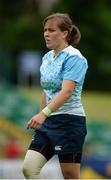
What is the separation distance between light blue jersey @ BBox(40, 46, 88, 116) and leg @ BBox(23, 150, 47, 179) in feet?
1.43

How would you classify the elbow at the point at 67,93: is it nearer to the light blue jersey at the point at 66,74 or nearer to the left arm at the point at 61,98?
the left arm at the point at 61,98

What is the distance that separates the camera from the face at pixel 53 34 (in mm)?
8586

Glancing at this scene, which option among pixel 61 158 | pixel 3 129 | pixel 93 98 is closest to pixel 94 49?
pixel 93 98

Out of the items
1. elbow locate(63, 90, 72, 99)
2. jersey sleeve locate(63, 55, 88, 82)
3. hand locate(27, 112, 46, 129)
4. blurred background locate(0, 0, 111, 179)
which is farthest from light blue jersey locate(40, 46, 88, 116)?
blurred background locate(0, 0, 111, 179)

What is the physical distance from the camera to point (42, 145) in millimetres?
8625

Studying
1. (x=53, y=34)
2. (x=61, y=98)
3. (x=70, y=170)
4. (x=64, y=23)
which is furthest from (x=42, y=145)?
(x=64, y=23)

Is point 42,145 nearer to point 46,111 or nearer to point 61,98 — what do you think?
point 46,111

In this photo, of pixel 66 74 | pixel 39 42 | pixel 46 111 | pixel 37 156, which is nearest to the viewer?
pixel 46 111

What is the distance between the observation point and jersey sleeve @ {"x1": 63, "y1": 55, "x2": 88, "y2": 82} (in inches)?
333

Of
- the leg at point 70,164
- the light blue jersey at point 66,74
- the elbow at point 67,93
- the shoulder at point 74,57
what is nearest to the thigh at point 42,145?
the leg at point 70,164

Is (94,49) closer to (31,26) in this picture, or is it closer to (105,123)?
(31,26)

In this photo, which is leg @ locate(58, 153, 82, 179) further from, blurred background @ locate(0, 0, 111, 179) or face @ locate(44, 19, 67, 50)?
blurred background @ locate(0, 0, 111, 179)

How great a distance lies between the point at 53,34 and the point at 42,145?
0.98 metres

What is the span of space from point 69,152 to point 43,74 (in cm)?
73
